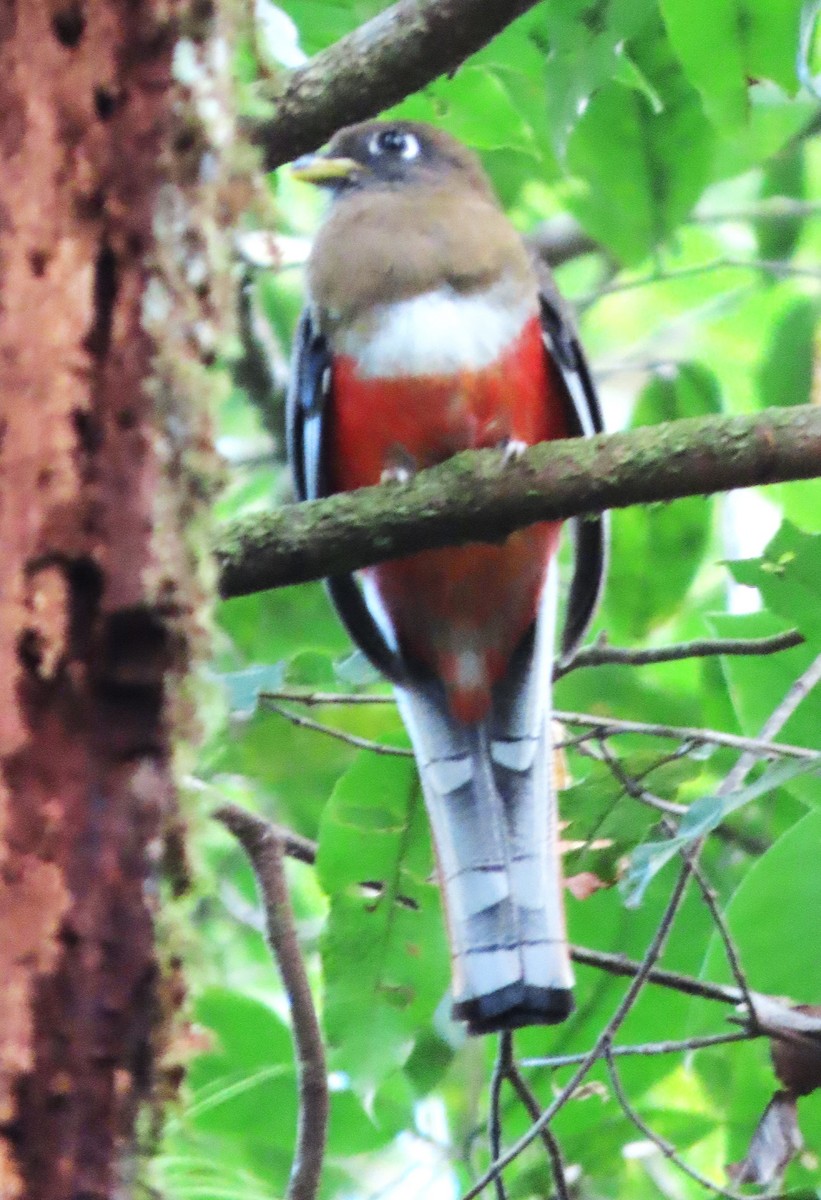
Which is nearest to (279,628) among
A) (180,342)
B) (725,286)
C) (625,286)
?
(625,286)

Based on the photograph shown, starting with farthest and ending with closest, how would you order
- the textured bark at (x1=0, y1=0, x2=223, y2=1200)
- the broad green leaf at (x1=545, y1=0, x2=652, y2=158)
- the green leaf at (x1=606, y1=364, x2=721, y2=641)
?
the green leaf at (x1=606, y1=364, x2=721, y2=641)
the broad green leaf at (x1=545, y1=0, x2=652, y2=158)
the textured bark at (x1=0, y1=0, x2=223, y2=1200)

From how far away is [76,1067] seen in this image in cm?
101

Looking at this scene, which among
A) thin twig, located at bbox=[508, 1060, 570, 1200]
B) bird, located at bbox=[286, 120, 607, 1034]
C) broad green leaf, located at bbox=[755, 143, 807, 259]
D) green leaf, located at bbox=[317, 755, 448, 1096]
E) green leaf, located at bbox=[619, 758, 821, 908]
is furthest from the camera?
broad green leaf, located at bbox=[755, 143, 807, 259]

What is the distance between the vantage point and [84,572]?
3.59ft

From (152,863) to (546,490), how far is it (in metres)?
1.01

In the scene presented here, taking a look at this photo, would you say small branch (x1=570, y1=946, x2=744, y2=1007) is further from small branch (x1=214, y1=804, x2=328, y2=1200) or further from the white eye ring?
the white eye ring

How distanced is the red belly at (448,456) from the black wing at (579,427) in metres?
0.04

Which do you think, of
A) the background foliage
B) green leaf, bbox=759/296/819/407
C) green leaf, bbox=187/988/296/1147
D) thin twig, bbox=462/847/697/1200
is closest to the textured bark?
the background foliage

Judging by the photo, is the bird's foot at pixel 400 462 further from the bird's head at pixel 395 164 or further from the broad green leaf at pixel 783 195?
the broad green leaf at pixel 783 195

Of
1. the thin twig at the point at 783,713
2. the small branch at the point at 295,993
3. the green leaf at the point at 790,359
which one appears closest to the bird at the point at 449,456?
the small branch at the point at 295,993

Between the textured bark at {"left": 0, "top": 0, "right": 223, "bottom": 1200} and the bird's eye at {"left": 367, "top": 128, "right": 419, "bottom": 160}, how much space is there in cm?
239

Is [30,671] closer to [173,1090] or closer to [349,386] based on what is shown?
[173,1090]

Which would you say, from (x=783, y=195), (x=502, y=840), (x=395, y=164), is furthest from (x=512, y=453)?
(x=783, y=195)

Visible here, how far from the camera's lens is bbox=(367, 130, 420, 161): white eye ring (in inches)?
140
